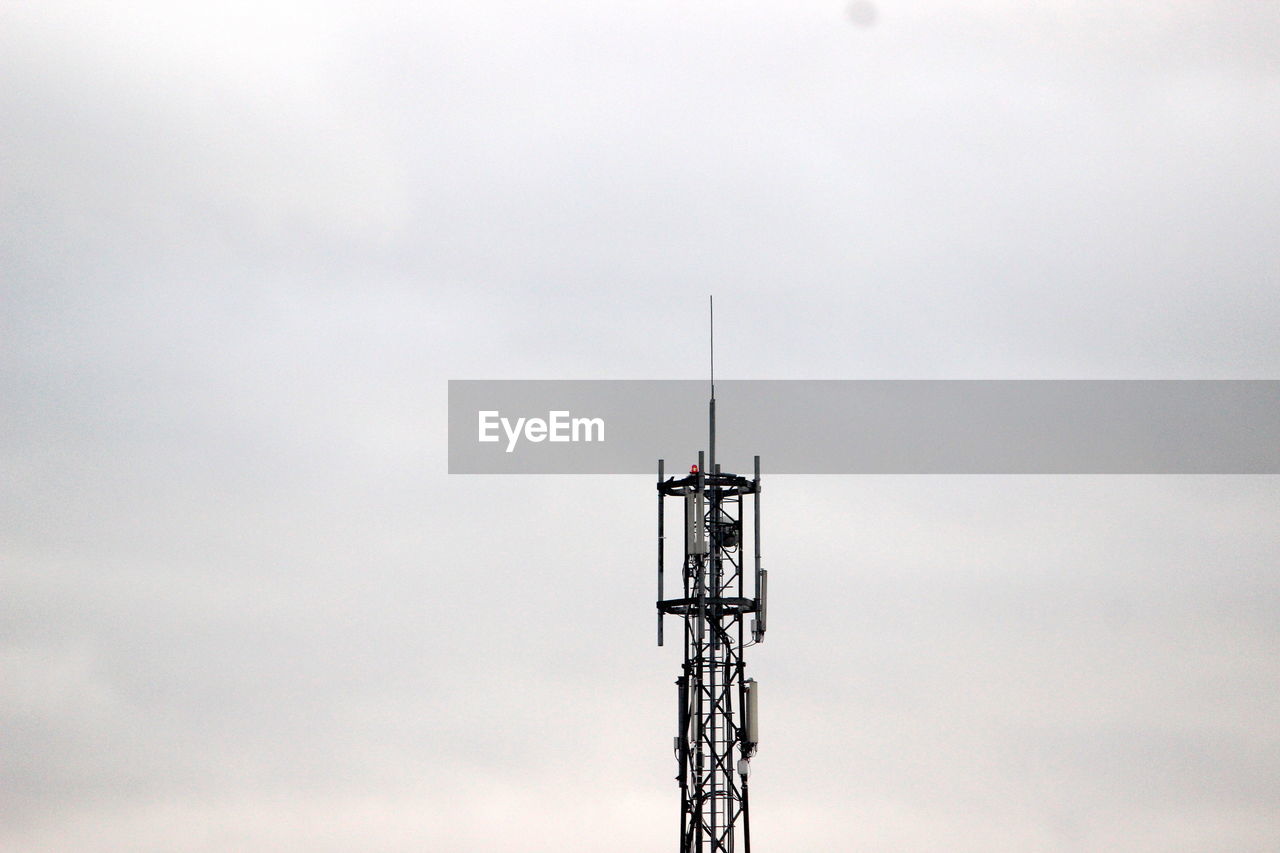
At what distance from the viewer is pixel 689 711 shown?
101625 millimetres

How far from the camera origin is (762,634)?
335ft

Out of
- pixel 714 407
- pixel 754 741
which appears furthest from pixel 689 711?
pixel 714 407

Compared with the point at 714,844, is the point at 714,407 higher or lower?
higher

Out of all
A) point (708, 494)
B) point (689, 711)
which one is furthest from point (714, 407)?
point (689, 711)

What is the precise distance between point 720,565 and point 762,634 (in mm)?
2955

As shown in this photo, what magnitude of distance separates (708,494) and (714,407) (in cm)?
367

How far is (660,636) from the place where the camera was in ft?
335

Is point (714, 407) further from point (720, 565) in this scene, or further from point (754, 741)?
point (754, 741)

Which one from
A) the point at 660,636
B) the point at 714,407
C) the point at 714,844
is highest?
the point at 714,407

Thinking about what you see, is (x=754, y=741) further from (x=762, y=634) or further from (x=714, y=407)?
(x=714, y=407)

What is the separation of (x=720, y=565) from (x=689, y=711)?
17.9ft

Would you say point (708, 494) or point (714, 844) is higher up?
point (708, 494)

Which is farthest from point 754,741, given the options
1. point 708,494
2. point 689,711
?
point 708,494

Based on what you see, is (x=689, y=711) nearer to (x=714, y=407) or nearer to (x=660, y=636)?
(x=660, y=636)
